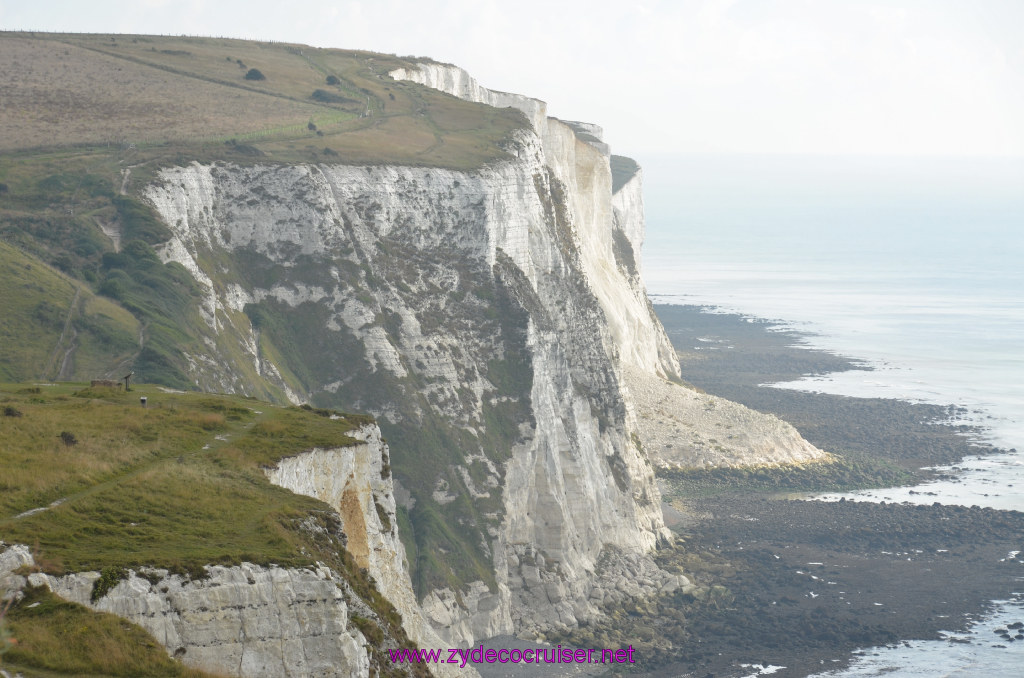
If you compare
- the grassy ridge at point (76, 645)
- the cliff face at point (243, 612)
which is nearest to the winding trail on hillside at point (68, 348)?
the cliff face at point (243, 612)

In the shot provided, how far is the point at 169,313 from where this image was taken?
53531mm

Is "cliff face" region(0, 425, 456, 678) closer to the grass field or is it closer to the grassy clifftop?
the grassy clifftop

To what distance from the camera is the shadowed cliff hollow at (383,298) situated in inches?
2158

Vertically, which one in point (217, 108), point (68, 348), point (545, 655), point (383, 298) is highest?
point (217, 108)

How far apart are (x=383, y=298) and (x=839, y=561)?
99.4 ft

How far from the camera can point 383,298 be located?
65.9 m

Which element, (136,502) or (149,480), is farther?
(149,480)

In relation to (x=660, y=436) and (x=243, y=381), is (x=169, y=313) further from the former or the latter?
(x=660, y=436)

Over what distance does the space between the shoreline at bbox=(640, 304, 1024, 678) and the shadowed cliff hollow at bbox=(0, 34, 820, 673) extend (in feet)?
18.4

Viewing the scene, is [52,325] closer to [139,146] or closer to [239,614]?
[139,146]

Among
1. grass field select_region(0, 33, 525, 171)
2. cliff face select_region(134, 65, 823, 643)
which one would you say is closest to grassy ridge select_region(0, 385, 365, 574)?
cliff face select_region(134, 65, 823, 643)

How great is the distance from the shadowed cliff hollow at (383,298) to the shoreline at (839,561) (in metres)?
5.62

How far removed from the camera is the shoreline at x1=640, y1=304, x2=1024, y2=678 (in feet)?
197

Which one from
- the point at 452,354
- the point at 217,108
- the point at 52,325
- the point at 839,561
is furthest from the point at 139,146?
the point at 839,561
